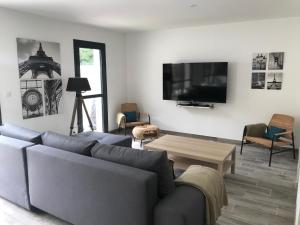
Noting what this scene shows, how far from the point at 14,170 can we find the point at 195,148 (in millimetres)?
2334

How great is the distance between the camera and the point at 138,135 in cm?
495

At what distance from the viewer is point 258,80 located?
4.95 meters

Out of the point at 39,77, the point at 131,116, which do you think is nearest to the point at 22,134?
the point at 39,77

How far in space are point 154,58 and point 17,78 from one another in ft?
10.2

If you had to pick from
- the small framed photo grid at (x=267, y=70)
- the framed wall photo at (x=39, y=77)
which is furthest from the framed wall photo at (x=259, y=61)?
the framed wall photo at (x=39, y=77)

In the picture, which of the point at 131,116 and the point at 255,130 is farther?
the point at 131,116

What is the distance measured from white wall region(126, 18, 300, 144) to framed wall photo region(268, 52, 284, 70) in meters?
0.09

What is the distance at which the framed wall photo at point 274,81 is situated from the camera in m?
4.75

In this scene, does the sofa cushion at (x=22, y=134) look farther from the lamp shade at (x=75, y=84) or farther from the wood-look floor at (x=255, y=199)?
the lamp shade at (x=75, y=84)

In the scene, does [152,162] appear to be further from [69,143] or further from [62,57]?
[62,57]

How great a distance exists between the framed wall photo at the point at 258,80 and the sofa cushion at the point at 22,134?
404 centimetres

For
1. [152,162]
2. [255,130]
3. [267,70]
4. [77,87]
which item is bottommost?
[255,130]

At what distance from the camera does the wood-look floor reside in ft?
8.73

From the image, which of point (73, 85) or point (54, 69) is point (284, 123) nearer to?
point (73, 85)
